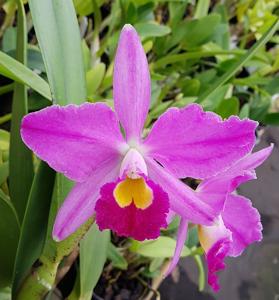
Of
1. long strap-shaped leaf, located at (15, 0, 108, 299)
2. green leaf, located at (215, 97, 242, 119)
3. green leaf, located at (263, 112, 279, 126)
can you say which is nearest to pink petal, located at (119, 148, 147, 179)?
long strap-shaped leaf, located at (15, 0, 108, 299)

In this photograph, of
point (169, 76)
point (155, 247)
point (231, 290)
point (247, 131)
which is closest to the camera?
point (247, 131)

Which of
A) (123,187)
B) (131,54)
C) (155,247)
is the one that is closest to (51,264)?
(123,187)

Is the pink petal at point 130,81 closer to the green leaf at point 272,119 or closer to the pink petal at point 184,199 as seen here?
the pink petal at point 184,199

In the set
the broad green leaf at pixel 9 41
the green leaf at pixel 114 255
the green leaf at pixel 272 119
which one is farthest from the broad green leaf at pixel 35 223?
the green leaf at pixel 272 119

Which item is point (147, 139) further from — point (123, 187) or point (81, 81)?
point (81, 81)

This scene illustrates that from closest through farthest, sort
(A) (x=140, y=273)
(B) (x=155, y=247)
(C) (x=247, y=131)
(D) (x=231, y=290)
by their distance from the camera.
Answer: (C) (x=247, y=131) → (B) (x=155, y=247) → (A) (x=140, y=273) → (D) (x=231, y=290)

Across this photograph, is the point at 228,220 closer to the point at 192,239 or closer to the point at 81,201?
the point at 81,201
